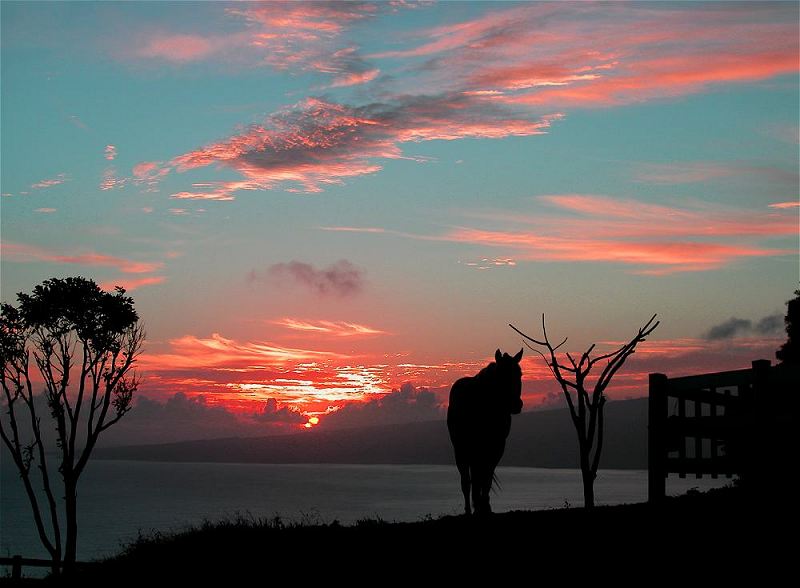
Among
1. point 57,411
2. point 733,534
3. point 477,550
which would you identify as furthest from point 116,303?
point 733,534

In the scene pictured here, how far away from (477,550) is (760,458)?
476cm

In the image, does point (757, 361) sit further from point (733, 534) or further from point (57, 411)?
point (57, 411)

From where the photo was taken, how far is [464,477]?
21.2m

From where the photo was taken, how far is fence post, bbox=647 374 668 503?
16562 mm

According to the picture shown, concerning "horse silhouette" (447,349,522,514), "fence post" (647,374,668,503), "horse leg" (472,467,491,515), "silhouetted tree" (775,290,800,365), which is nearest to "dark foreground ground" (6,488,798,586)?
"fence post" (647,374,668,503)

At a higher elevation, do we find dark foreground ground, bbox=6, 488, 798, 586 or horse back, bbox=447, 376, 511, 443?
horse back, bbox=447, 376, 511, 443

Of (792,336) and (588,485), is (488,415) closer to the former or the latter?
(588,485)

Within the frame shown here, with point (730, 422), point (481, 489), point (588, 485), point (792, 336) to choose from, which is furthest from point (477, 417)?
point (792, 336)

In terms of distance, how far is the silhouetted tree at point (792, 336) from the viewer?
33.6 metres

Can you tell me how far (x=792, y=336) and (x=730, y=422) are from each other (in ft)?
71.2

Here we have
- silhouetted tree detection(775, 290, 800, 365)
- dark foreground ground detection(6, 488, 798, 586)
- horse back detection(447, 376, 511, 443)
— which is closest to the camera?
dark foreground ground detection(6, 488, 798, 586)

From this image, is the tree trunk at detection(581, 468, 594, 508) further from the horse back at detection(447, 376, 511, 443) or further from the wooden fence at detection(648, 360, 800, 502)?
the wooden fence at detection(648, 360, 800, 502)

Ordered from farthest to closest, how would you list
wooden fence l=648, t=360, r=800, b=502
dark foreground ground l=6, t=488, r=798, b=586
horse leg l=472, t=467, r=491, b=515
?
horse leg l=472, t=467, r=491, b=515, wooden fence l=648, t=360, r=800, b=502, dark foreground ground l=6, t=488, r=798, b=586

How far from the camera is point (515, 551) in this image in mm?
13055
